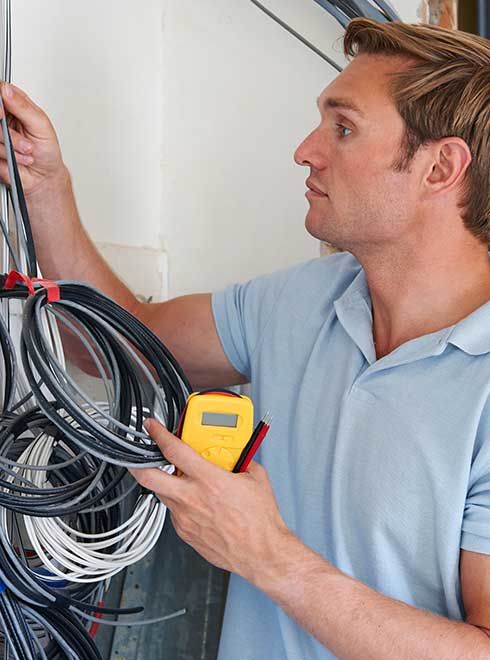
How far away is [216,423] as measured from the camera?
100 cm

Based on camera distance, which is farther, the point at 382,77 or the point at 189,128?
the point at 189,128

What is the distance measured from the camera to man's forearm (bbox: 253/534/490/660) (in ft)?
3.51

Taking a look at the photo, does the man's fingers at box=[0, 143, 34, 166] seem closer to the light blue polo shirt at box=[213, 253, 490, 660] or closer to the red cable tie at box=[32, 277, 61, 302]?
the red cable tie at box=[32, 277, 61, 302]

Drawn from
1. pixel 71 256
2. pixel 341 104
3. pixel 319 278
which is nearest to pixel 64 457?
pixel 71 256

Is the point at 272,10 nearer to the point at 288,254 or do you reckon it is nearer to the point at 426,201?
the point at 288,254

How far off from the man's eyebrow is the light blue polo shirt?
30 cm

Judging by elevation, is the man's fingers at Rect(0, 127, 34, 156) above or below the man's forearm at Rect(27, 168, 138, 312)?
above

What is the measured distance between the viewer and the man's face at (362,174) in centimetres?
136

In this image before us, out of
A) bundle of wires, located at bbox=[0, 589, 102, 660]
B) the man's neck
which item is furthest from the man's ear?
bundle of wires, located at bbox=[0, 589, 102, 660]

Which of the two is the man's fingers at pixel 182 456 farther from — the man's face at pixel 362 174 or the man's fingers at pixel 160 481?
the man's face at pixel 362 174

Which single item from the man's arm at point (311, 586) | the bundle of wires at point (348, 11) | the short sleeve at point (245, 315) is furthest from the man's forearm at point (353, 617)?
the bundle of wires at point (348, 11)

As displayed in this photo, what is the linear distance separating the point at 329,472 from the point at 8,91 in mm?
718

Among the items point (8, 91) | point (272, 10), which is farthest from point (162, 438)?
point (272, 10)

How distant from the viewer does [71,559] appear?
109 cm
